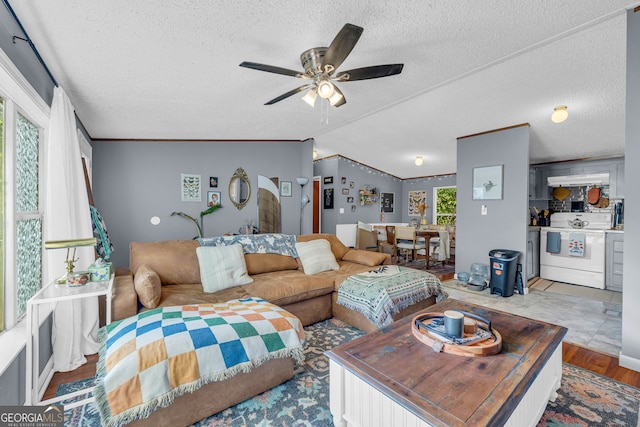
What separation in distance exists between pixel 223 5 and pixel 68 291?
185 centimetres

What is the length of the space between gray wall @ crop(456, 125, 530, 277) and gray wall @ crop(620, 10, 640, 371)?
6.06ft

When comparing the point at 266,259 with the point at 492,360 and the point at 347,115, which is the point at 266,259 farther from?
the point at 492,360

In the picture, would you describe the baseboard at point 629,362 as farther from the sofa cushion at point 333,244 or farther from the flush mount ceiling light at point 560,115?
the sofa cushion at point 333,244

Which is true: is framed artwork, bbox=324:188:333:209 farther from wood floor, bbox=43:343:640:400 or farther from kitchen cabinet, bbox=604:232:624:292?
wood floor, bbox=43:343:640:400

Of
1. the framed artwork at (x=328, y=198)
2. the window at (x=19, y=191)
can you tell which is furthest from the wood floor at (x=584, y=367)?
the framed artwork at (x=328, y=198)

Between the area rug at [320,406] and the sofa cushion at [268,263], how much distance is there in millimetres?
1325

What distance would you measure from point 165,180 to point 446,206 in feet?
20.4

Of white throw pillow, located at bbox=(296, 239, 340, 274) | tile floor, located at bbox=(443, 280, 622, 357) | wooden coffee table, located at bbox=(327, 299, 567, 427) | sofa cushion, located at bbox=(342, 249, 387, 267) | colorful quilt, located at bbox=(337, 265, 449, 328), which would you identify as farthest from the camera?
sofa cushion, located at bbox=(342, 249, 387, 267)

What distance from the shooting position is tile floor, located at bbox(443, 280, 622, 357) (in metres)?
2.53

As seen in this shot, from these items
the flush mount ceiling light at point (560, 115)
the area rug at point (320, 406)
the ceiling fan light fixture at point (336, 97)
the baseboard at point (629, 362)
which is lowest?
the area rug at point (320, 406)

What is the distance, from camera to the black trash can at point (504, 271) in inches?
148

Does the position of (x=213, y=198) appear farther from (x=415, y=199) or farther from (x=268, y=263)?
(x=415, y=199)

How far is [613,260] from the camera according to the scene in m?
3.94

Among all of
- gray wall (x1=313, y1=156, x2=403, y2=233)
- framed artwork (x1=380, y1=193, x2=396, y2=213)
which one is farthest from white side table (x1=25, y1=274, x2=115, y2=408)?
framed artwork (x1=380, y1=193, x2=396, y2=213)
